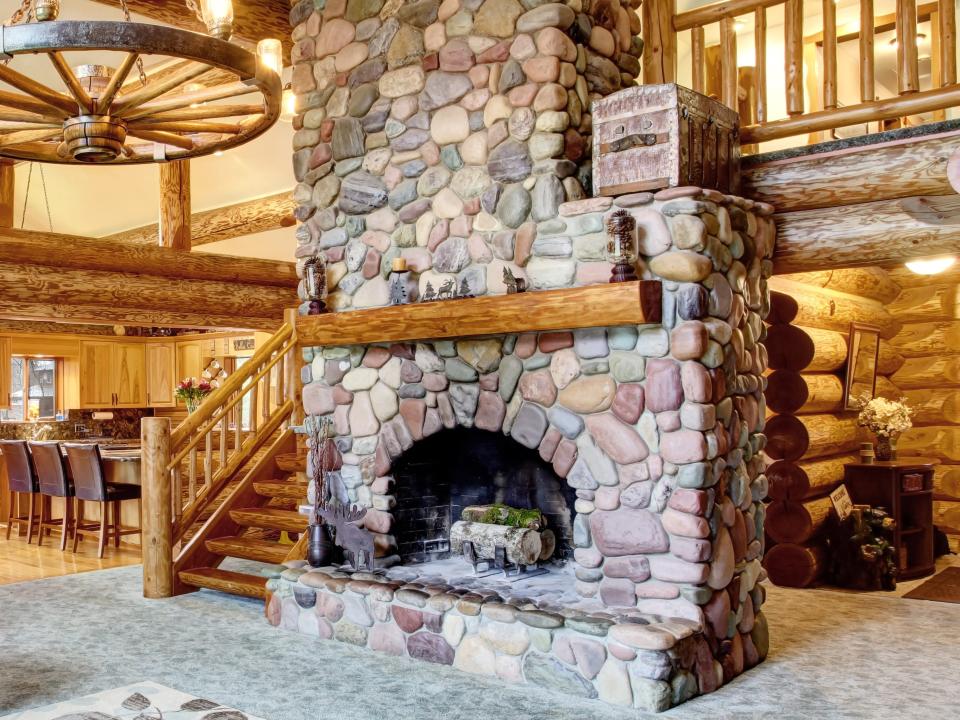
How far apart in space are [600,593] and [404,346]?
177 centimetres

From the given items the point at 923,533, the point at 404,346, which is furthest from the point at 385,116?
the point at 923,533

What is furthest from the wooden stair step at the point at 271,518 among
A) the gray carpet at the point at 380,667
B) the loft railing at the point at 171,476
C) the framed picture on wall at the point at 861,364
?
the framed picture on wall at the point at 861,364

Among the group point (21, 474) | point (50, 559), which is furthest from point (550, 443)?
point (21, 474)

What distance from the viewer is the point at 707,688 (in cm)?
426

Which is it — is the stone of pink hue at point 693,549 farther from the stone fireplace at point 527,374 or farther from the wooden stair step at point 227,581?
the wooden stair step at point 227,581

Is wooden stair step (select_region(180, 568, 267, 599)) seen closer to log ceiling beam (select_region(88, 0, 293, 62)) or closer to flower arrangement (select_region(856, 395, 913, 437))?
log ceiling beam (select_region(88, 0, 293, 62))

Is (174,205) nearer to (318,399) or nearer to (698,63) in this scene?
(318,399)

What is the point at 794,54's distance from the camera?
501 cm

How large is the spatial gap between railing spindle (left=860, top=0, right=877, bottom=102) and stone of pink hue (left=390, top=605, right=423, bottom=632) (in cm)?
349

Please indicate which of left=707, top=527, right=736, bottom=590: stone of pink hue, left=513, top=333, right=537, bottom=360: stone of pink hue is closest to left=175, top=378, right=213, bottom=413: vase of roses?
left=513, top=333, right=537, bottom=360: stone of pink hue

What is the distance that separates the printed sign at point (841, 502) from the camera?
267 inches

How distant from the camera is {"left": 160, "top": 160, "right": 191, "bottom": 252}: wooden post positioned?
367 inches

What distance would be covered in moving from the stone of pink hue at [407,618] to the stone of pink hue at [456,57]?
288 centimetres

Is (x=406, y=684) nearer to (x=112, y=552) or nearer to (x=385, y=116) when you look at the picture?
(x=385, y=116)
